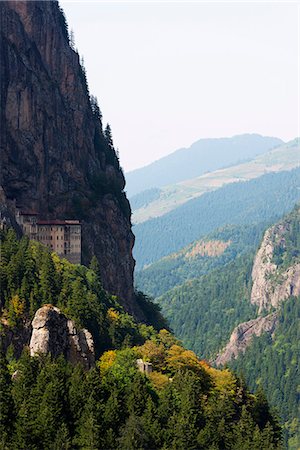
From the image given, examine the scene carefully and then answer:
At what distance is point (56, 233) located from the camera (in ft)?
445

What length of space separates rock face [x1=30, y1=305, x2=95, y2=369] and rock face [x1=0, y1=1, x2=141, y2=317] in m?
36.5

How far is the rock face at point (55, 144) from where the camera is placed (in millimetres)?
140875

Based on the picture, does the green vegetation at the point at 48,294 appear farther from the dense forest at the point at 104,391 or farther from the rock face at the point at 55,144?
the rock face at the point at 55,144

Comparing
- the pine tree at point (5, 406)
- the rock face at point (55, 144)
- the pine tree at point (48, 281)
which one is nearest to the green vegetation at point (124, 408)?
the pine tree at point (5, 406)

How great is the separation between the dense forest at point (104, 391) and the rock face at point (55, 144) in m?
21.9

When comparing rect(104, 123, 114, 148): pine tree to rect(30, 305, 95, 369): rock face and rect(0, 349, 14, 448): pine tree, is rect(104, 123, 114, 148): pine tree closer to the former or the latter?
rect(30, 305, 95, 369): rock face

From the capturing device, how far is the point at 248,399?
109 m

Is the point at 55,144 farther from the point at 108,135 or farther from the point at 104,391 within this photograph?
the point at 104,391

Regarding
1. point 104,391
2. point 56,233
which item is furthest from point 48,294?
point 56,233

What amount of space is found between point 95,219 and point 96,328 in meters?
42.2

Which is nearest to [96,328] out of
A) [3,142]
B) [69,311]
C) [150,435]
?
[69,311]

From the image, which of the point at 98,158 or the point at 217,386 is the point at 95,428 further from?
the point at 98,158

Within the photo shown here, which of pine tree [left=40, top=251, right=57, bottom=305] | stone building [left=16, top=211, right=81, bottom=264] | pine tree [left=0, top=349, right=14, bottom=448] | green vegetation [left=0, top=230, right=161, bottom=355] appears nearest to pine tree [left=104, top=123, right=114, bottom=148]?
stone building [left=16, top=211, right=81, bottom=264]

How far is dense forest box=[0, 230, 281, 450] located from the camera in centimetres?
8594
